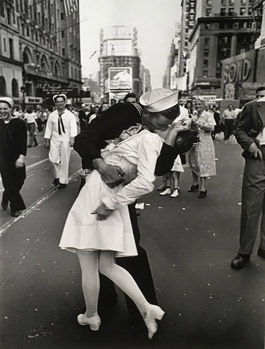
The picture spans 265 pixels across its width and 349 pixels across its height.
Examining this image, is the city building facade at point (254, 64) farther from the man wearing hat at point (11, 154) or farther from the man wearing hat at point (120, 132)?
the man wearing hat at point (120, 132)

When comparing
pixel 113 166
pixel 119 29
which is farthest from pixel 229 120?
pixel 113 166

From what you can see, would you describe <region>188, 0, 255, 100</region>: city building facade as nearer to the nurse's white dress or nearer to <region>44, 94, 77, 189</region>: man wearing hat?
<region>44, 94, 77, 189</region>: man wearing hat

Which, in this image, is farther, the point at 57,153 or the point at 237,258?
the point at 57,153

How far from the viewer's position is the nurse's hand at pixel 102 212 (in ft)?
5.84

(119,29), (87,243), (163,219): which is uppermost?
(119,29)

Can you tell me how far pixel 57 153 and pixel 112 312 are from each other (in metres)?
2.80

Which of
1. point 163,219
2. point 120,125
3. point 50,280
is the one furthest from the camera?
point 163,219

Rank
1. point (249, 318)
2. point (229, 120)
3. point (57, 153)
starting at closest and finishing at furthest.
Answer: point (249, 318) → point (57, 153) → point (229, 120)

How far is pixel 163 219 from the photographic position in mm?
4145

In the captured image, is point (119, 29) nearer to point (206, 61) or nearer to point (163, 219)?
point (163, 219)

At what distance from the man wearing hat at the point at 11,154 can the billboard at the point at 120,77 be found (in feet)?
2.28

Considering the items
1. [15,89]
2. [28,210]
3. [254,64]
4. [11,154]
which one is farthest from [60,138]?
[254,64]

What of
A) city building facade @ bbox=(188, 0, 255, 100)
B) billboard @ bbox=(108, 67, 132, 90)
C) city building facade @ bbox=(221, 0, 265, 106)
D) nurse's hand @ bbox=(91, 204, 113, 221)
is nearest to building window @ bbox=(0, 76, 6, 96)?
billboard @ bbox=(108, 67, 132, 90)

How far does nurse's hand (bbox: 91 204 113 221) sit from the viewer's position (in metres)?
1.78
